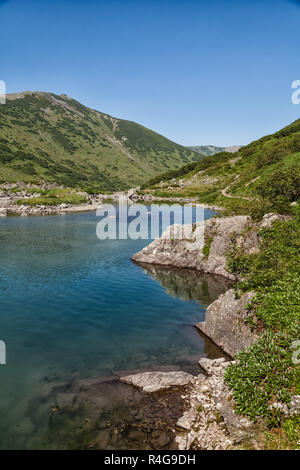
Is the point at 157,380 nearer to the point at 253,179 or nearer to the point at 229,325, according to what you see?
the point at 229,325

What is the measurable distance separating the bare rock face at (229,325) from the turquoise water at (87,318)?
60.6 inches

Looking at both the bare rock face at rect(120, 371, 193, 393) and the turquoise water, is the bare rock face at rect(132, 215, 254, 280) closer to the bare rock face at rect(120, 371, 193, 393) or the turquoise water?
the turquoise water

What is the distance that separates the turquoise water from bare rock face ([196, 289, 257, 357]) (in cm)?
154

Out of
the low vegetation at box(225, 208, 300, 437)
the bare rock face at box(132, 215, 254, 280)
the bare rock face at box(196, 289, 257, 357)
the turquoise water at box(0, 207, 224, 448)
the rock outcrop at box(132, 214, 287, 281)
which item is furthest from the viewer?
the bare rock face at box(132, 215, 254, 280)

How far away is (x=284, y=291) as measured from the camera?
816 inches

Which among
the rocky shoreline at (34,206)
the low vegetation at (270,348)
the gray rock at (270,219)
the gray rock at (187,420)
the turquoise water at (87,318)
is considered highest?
the rocky shoreline at (34,206)

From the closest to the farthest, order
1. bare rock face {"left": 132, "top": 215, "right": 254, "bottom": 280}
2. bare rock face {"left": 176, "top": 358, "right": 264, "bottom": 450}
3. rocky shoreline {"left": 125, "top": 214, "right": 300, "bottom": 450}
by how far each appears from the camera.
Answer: bare rock face {"left": 176, "top": 358, "right": 264, "bottom": 450}
rocky shoreline {"left": 125, "top": 214, "right": 300, "bottom": 450}
bare rock face {"left": 132, "top": 215, "right": 254, "bottom": 280}

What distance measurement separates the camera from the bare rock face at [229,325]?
806 inches

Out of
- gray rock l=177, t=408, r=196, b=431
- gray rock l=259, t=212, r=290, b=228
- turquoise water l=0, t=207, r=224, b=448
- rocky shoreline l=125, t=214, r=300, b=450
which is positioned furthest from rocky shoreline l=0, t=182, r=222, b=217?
gray rock l=177, t=408, r=196, b=431

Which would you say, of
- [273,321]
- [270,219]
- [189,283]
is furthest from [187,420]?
[270,219]

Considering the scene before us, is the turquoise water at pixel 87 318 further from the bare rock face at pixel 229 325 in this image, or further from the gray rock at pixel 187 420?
the gray rock at pixel 187 420

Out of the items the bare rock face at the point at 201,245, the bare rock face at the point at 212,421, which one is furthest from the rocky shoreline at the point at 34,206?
the bare rock face at the point at 212,421

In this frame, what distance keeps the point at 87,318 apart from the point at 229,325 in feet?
45.8

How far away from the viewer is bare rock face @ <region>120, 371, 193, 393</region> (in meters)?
17.5
